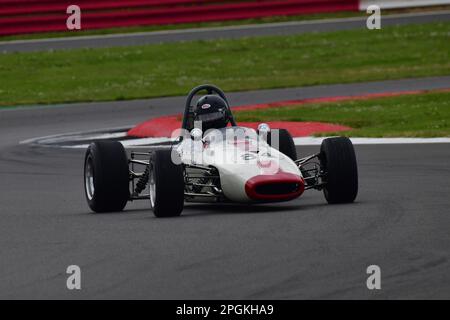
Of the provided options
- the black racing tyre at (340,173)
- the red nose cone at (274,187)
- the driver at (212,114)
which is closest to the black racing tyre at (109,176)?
the driver at (212,114)

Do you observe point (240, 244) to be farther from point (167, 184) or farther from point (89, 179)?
point (89, 179)

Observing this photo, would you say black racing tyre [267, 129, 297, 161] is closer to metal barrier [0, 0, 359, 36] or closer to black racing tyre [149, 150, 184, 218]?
black racing tyre [149, 150, 184, 218]

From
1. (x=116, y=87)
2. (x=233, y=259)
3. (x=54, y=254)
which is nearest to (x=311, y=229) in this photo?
(x=233, y=259)

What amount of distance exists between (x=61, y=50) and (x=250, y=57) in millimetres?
5220

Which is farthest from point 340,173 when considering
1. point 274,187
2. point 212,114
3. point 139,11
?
point 139,11

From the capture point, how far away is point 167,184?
444 inches

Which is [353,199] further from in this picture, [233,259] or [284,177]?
[233,259]

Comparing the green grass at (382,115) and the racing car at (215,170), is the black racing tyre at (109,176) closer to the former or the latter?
the racing car at (215,170)

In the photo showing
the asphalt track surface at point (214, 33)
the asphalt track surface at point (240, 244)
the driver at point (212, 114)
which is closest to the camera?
the asphalt track surface at point (240, 244)

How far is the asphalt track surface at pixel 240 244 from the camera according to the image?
791cm

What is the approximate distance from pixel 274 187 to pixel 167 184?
1011mm

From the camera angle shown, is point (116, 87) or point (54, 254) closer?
point (54, 254)

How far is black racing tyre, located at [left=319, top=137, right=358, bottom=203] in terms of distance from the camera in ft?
38.9

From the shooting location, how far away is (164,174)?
11.3 m
